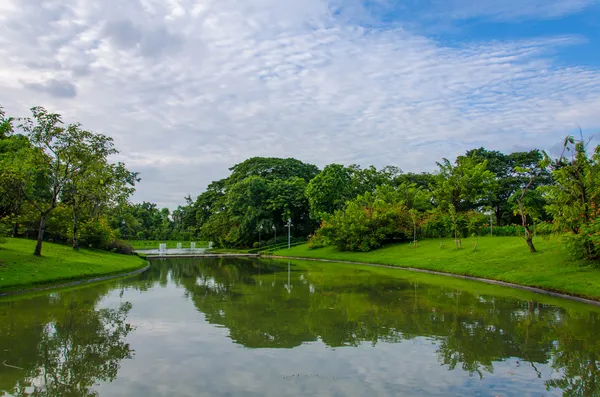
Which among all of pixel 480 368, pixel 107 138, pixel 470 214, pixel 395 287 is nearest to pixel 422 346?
pixel 480 368

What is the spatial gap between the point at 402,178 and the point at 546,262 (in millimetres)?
40801

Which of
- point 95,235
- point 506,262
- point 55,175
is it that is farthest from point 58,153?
point 506,262

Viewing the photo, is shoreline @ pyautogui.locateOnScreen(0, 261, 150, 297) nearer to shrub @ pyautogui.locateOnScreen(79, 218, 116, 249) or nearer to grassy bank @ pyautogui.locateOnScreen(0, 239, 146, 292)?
grassy bank @ pyautogui.locateOnScreen(0, 239, 146, 292)

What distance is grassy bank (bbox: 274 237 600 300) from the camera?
1646 centimetres

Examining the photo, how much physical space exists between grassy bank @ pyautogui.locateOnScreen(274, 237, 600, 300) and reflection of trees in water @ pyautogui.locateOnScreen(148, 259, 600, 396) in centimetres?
298

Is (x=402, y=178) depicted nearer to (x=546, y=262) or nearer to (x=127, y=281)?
(x=546, y=262)

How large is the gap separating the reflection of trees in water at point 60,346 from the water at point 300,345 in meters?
0.03

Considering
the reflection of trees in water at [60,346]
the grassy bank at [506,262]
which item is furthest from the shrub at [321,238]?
the reflection of trees in water at [60,346]

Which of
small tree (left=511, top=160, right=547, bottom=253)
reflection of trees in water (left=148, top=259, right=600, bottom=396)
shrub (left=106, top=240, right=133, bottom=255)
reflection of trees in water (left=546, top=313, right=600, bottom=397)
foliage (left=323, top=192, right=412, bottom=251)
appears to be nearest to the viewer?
reflection of trees in water (left=546, top=313, right=600, bottom=397)

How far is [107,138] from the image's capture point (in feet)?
84.3

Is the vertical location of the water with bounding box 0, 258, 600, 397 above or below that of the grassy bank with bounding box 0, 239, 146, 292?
below

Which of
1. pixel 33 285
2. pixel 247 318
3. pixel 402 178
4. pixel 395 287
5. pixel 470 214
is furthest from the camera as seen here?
pixel 402 178

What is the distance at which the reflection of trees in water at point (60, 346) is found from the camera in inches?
271

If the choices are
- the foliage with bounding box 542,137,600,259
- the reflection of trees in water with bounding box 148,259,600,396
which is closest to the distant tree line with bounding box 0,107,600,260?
the foliage with bounding box 542,137,600,259
